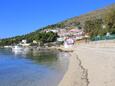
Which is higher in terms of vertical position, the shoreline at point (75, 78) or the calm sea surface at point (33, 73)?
the shoreline at point (75, 78)

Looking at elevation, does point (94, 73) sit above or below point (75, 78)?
above

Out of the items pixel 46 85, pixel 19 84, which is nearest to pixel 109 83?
pixel 46 85

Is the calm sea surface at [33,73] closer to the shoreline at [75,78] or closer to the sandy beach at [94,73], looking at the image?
the shoreline at [75,78]

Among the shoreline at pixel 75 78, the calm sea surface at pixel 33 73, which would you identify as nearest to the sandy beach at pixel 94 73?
the shoreline at pixel 75 78

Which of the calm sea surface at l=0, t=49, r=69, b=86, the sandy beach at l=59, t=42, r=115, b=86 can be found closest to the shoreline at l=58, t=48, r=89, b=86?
the sandy beach at l=59, t=42, r=115, b=86

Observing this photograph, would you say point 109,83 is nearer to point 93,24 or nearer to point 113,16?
point 113,16

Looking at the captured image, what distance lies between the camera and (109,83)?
1506 centimetres

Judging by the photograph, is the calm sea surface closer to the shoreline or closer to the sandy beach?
the shoreline

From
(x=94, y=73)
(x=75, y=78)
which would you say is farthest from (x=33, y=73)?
(x=94, y=73)

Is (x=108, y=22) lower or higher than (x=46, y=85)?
higher

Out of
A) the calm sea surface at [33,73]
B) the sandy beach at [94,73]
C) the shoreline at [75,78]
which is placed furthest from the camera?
the calm sea surface at [33,73]

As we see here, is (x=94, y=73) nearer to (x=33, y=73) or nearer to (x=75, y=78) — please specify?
(x=75, y=78)

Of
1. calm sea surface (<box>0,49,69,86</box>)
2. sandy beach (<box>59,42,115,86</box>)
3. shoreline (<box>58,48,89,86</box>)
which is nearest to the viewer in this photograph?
sandy beach (<box>59,42,115,86</box>)

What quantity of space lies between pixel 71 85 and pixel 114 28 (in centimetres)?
5889
